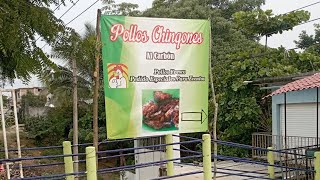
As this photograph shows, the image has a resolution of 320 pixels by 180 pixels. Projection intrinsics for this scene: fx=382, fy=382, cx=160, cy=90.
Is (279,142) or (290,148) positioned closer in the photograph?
(290,148)

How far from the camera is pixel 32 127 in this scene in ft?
73.9

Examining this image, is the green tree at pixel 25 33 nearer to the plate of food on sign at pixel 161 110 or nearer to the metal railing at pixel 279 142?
the plate of food on sign at pixel 161 110

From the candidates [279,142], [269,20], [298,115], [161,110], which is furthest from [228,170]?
[269,20]

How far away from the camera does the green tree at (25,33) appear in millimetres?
2459

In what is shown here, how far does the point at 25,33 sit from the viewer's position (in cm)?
255

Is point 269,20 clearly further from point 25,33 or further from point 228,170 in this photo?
point 25,33

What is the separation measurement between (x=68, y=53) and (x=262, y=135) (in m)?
10.5

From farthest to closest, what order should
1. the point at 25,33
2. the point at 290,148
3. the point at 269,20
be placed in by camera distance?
the point at 269,20
the point at 290,148
the point at 25,33

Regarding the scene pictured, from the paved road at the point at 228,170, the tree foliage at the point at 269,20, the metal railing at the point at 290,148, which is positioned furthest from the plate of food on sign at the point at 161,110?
the tree foliage at the point at 269,20

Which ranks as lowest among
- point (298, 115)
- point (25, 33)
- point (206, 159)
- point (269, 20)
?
point (298, 115)

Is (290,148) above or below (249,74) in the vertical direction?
below

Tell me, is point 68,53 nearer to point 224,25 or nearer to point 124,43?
point 124,43

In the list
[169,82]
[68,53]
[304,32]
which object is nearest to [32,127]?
[169,82]

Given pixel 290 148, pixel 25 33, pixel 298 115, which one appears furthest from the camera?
pixel 298 115
